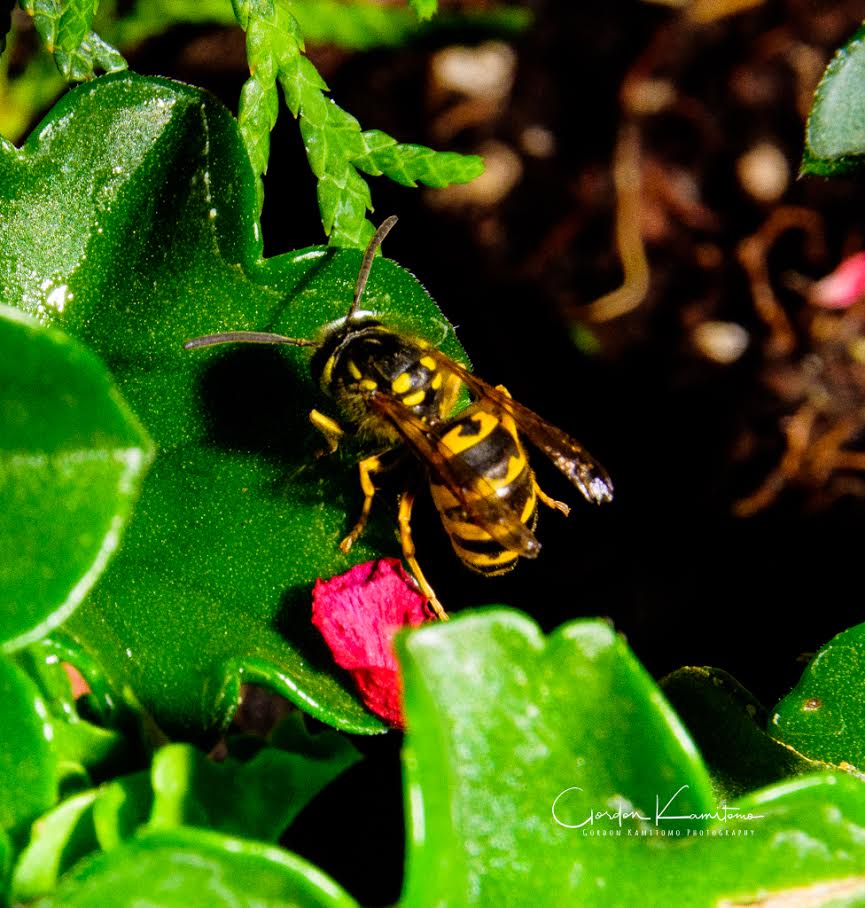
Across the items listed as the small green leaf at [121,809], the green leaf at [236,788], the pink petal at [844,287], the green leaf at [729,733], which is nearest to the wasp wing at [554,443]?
the green leaf at [729,733]

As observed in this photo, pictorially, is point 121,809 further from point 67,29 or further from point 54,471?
point 67,29

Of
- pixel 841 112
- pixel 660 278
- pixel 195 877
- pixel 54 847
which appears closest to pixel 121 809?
pixel 54 847

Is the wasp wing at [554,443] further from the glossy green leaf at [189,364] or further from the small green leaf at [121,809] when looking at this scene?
the small green leaf at [121,809]

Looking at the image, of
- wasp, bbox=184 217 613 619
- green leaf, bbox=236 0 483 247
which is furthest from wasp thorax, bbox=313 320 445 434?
green leaf, bbox=236 0 483 247

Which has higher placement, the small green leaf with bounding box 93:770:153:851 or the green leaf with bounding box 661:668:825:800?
the small green leaf with bounding box 93:770:153:851

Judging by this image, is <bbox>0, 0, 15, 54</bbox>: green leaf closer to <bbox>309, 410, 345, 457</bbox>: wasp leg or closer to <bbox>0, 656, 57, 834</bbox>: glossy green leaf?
<bbox>309, 410, 345, 457</bbox>: wasp leg

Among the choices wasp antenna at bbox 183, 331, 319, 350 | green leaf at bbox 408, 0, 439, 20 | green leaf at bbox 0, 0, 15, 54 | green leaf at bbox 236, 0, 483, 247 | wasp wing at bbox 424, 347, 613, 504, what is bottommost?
wasp wing at bbox 424, 347, 613, 504
